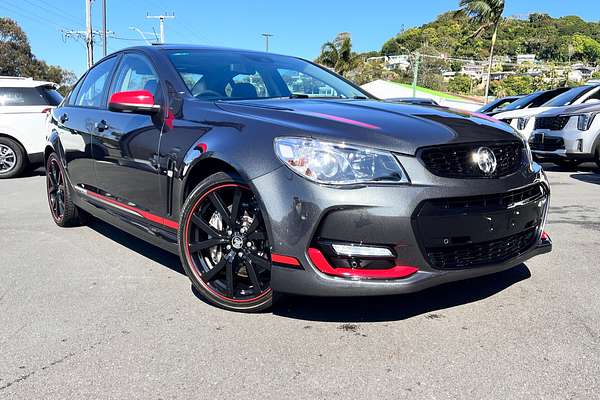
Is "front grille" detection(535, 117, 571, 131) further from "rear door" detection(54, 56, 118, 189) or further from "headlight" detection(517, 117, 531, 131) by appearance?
"rear door" detection(54, 56, 118, 189)

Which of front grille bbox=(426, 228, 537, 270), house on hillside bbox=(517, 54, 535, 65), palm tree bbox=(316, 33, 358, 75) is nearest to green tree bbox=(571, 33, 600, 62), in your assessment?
house on hillside bbox=(517, 54, 535, 65)

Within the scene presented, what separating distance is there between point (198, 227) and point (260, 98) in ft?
3.32

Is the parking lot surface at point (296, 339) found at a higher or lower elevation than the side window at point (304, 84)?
lower

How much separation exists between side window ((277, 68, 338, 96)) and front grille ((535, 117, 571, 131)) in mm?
6640

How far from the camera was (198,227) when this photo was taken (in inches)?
125

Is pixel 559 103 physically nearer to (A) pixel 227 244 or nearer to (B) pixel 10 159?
(A) pixel 227 244

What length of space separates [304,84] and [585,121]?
22.2 feet

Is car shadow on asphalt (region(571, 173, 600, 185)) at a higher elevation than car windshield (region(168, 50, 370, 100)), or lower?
lower

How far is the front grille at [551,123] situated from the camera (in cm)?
938

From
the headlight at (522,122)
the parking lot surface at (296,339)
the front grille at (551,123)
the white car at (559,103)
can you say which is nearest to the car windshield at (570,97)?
the white car at (559,103)

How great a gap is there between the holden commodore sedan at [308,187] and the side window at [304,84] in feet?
0.56

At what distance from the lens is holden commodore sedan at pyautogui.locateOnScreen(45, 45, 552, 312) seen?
2609mm

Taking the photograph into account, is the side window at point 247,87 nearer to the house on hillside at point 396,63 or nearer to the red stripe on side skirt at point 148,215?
the red stripe on side skirt at point 148,215

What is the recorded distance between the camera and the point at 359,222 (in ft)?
8.48
